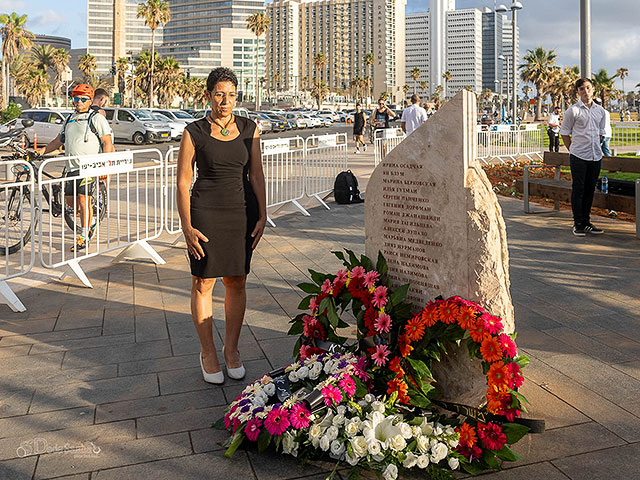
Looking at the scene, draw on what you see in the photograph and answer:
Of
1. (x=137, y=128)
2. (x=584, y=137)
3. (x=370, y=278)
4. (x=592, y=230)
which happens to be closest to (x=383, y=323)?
(x=370, y=278)

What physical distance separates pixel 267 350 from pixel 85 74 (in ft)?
342

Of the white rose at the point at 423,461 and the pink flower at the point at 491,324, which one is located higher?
the pink flower at the point at 491,324

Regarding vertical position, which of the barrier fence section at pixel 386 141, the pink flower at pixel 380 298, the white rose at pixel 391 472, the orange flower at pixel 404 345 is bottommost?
the white rose at pixel 391 472

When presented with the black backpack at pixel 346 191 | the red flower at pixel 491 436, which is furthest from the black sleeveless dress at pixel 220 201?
the black backpack at pixel 346 191

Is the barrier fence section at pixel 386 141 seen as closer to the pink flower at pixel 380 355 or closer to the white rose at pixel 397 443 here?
the pink flower at pixel 380 355

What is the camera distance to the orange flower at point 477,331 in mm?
3535

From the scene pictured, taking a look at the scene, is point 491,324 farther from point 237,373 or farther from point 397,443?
point 237,373

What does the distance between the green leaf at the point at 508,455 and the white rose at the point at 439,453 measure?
11.0 inches

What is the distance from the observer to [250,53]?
17562cm

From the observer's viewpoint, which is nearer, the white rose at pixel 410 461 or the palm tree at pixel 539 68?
the white rose at pixel 410 461

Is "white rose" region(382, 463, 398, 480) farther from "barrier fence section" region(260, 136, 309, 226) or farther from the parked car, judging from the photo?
the parked car

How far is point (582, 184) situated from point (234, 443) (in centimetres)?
715

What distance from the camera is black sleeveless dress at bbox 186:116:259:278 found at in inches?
170

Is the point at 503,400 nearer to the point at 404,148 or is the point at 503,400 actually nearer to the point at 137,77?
the point at 404,148
